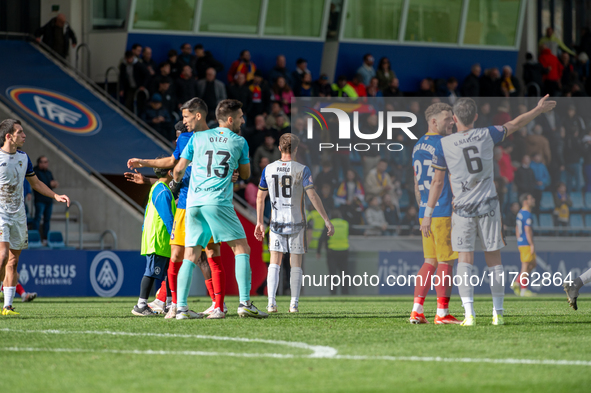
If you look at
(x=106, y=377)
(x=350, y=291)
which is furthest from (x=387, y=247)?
(x=106, y=377)

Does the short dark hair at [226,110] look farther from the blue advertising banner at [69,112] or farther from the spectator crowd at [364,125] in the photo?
the blue advertising banner at [69,112]

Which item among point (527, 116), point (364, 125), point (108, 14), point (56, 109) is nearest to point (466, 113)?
point (527, 116)


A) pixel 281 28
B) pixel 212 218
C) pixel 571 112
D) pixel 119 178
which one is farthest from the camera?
pixel 281 28

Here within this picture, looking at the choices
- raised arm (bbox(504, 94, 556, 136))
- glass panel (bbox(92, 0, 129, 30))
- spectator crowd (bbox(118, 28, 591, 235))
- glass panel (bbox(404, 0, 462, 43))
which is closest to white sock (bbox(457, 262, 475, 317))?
raised arm (bbox(504, 94, 556, 136))

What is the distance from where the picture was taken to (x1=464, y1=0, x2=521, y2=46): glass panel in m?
27.9

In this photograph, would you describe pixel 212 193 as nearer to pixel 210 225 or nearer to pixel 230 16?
pixel 210 225

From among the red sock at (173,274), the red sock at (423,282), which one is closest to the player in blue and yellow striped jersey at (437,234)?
the red sock at (423,282)

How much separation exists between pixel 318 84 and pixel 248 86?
7.44 ft

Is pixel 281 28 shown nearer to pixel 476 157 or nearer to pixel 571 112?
pixel 571 112

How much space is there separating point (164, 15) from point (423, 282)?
17.4 meters

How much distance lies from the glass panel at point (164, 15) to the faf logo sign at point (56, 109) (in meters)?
3.52

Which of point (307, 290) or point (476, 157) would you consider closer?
point (476, 157)

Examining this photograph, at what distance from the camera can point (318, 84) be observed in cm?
2262

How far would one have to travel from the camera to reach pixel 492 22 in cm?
2823
